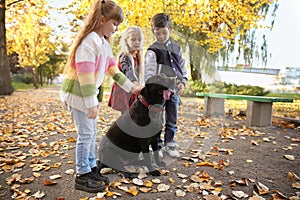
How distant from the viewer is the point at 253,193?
7.23 ft

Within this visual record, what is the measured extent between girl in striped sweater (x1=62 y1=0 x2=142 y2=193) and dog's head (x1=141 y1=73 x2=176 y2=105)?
0.44 m

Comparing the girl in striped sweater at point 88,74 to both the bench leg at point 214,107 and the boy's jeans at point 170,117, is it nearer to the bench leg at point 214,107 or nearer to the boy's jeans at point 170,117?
the boy's jeans at point 170,117

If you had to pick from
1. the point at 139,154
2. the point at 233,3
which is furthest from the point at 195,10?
the point at 139,154

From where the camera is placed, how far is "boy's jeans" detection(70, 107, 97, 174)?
2.09 metres

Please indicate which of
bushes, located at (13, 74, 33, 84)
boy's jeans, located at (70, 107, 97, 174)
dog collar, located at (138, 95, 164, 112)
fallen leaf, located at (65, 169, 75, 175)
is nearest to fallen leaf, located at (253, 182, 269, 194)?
dog collar, located at (138, 95, 164, 112)

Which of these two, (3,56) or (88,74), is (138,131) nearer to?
(88,74)

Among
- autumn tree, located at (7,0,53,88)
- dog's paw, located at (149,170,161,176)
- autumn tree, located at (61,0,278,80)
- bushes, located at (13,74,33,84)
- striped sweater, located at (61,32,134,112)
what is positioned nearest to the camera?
striped sweater, located at (61,32,134,112)

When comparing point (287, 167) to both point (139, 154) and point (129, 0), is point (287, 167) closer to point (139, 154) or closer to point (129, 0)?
point (139, 154)

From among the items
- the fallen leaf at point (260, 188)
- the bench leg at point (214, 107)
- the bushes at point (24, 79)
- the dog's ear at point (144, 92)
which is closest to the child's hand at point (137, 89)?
the dog's ear at point (144, 92)

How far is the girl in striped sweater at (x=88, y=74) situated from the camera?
6.23 feet

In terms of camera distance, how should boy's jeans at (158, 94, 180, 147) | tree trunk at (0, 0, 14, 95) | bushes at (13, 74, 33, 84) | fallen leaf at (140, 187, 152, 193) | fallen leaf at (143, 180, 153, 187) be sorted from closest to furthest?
1. fallen leaf at (140, 187, 152, 193)
2. fallen leaf at (143, 180, 153, 187)
3. boy's jeans at (158, 94, 180, 147)
4. tree trunk at (0, 0, 14, 95)
5. bushes at (13, 74, 33, 84)

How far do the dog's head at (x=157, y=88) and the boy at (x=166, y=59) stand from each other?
259 mm

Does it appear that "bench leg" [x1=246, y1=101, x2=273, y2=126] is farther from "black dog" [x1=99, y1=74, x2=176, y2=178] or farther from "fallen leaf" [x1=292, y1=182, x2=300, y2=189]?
"black dog" [x1=99, y1=74, x2=176, y2=178]

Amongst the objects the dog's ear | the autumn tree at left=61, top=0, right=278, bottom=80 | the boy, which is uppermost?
the autumn tree at left=61, top=0, right=278, bottom=80
